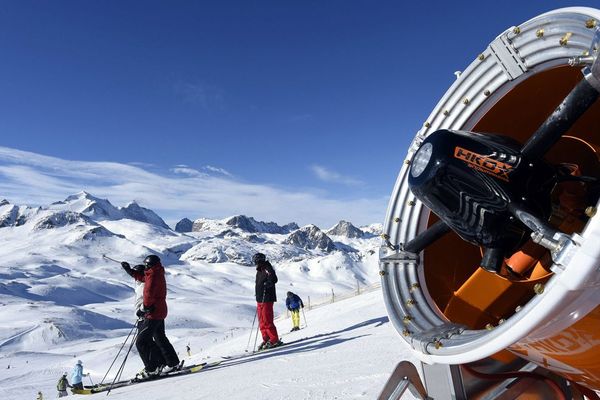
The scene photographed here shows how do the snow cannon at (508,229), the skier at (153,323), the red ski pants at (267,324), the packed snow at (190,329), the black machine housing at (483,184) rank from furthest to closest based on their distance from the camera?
the red ski pants at (267,324)
the skier at (153,323)
the packed snow at (190,329)
the black machine housing at (483,184)
the snow cannon at (508,229)

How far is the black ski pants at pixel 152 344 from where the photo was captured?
24.8 ft

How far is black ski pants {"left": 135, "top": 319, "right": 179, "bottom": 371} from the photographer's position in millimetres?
7570

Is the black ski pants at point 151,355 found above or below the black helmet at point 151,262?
below

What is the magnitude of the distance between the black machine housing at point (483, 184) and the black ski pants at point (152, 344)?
6.97 m

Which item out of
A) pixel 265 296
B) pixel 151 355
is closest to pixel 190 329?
pixel 265 296

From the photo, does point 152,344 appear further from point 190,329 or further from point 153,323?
point 190,329

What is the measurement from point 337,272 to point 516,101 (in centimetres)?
19891

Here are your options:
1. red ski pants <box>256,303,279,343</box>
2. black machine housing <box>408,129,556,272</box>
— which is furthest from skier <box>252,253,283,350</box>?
black machine housing <box>408,129,556,272</box>

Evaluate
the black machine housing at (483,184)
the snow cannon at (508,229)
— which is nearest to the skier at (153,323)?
the snow cannon at (508,229)

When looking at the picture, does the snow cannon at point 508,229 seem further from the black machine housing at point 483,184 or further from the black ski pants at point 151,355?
the black ski pants at point 151,355

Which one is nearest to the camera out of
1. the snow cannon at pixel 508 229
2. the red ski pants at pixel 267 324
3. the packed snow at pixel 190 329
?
the snow cannon at pixel 508 229

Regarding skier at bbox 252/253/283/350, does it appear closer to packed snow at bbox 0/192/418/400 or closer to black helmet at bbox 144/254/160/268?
packed snow at bbox 0/192/418/400

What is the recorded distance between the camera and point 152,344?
773 cm

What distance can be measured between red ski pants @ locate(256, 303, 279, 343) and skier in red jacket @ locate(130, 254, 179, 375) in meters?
2.31
